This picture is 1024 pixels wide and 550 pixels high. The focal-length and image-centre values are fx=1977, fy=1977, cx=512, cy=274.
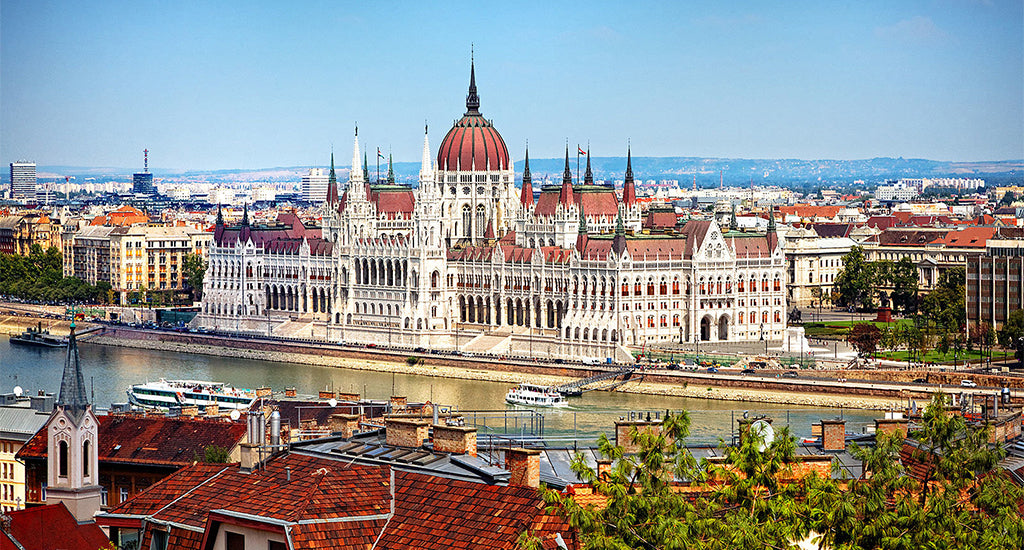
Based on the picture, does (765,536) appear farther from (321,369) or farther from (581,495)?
(321,369)

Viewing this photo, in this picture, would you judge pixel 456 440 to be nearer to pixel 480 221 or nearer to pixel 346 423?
pixel 346 423

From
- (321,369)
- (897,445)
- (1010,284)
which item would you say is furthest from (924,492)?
(321,369)

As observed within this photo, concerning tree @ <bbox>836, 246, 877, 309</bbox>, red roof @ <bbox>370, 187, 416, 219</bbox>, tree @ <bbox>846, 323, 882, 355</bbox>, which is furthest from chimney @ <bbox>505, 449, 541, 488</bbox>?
red roof @ <bbox>370, 187, 416, 219</bbox>

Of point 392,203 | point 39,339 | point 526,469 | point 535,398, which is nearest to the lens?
point 526,469

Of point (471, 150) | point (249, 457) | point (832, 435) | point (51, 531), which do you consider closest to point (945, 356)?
point (471, 150)

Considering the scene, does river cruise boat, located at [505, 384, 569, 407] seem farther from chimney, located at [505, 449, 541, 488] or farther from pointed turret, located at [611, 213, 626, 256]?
chimney, located at [505, 449, 541, 488]

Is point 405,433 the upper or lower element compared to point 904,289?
upper
